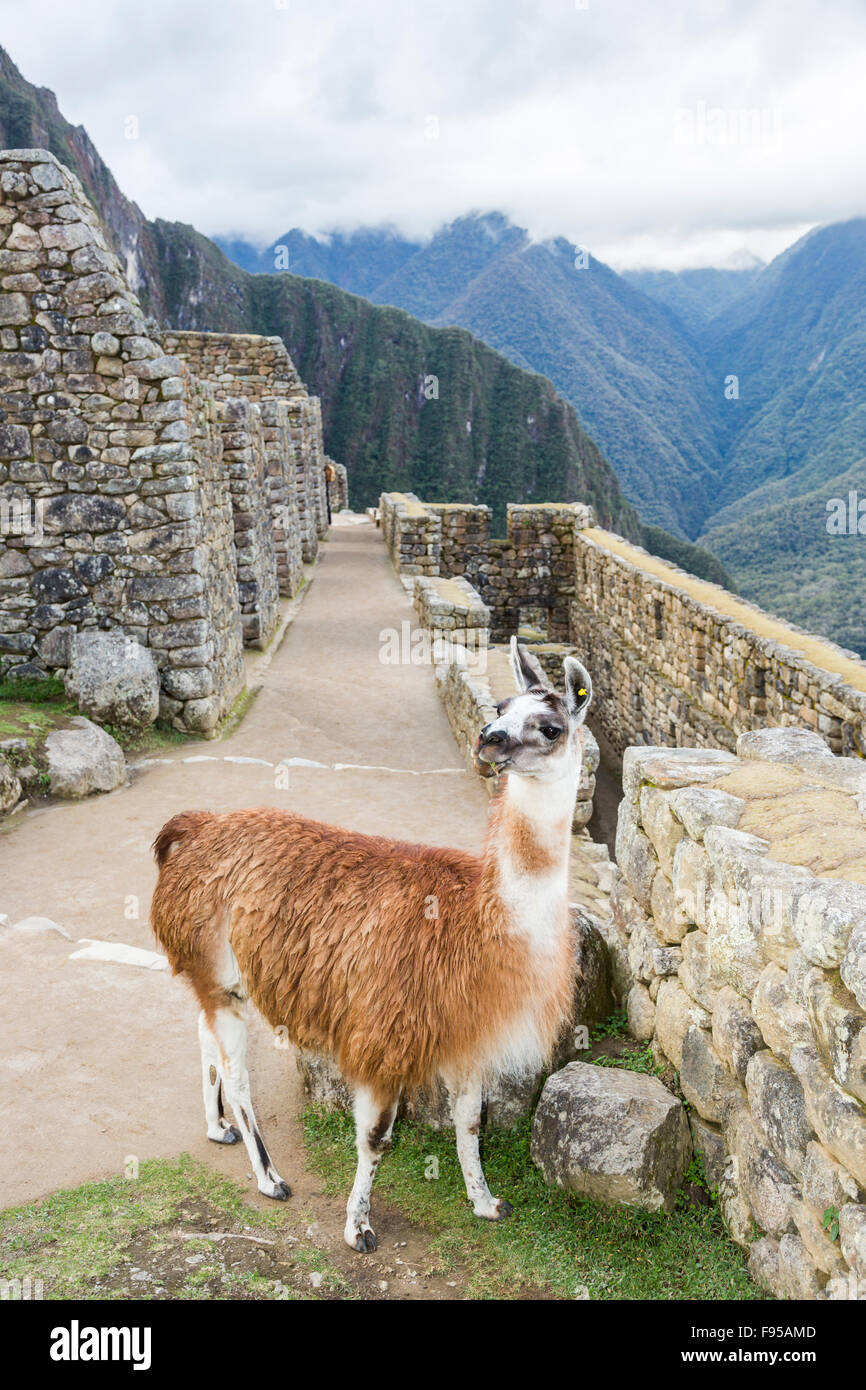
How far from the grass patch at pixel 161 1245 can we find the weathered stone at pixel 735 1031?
4.10 feet

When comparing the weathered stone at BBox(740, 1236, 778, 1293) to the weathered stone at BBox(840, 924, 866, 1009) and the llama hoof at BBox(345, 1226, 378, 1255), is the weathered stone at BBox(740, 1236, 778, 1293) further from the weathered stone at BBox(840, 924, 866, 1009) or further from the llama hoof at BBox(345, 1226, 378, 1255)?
the llama hoof at BBox(345, 1226, 378, 1255)

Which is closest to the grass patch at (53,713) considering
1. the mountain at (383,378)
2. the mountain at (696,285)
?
the mountain at (383,378)

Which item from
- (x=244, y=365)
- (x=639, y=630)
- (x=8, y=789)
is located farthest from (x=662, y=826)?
(x=244, y=365)

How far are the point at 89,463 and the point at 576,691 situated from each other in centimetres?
616

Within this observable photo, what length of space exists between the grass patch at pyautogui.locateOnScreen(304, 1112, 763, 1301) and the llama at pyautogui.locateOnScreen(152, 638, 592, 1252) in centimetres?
11

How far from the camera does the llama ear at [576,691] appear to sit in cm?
268

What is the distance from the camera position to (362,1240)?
2.91 meters

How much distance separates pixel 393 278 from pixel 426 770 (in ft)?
600

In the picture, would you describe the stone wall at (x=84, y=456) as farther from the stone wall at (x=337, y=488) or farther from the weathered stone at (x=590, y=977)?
the stone wall at (x=337, y=488)

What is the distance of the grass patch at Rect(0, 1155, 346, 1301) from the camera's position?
8.70 feet

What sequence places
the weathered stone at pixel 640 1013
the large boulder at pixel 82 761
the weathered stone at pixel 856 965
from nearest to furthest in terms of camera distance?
the weathered stone at pixel 856 965, the weathered stone at pixel 640 1013, the large boulder at pixel 82 761

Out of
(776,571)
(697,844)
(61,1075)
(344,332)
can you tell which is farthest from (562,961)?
(344,332)

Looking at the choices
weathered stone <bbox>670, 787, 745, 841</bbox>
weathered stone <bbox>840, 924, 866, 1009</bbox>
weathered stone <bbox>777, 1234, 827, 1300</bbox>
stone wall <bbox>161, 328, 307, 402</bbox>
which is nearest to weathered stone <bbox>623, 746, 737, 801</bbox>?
weathered stone <bbox>670, 787, 745, 841</bbox>

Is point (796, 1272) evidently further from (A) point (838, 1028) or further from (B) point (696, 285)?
(B) point (696, 285)
